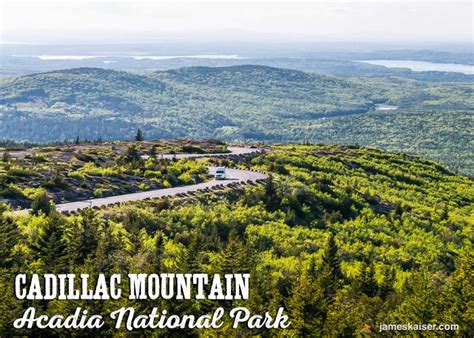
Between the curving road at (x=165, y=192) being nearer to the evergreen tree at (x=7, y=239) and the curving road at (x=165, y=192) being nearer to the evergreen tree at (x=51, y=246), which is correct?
the evergreen tree at (x=7, y=239)

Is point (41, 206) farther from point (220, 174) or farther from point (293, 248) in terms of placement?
point (220, 174)

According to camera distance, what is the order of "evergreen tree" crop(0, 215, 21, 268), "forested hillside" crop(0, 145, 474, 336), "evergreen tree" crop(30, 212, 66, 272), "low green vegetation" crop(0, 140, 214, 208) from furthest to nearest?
"low green vegetation" crop(0, 140, 214, 208), "evergreen tree" crop(30, 212, 66, 272), "evergreen tree" crop(0, 215, 21, 268), "forested hillside" crop(0, 145, 474, 336)

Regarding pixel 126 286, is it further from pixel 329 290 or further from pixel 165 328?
pixel 329 290

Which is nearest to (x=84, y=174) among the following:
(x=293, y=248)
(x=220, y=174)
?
(x=220, y=174)

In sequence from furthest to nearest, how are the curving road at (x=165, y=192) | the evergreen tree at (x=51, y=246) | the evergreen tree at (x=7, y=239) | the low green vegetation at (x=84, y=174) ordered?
1. the low green vegetation at (x=84, y=174)
2. the curving road at (x=165, y=192)
3. the evergreen tree at (x=51, y=246)
4. the evergreen tree at (x=7, y=239)

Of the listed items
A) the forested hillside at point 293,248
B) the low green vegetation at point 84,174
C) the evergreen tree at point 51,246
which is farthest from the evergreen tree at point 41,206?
the evergreen tree at point 51,246

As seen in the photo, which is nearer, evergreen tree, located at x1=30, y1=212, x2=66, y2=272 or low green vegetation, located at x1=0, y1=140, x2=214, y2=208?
evergreen tree, located at x1=30, y1=212, x2=66, y2=272

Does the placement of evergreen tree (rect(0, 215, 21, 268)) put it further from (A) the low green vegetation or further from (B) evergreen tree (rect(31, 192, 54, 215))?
(A) the low green vegetation

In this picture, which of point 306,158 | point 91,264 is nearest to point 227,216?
point 91,264

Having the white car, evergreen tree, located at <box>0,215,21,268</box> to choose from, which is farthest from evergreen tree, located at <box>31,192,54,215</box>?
the white car
